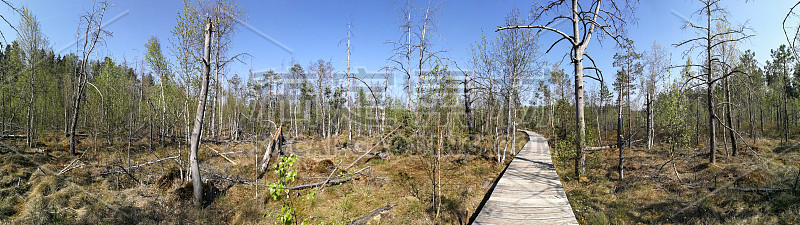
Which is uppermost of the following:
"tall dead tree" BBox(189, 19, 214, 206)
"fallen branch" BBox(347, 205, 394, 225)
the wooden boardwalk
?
"tall dead tree" BBox(189, 19, 214, 206)

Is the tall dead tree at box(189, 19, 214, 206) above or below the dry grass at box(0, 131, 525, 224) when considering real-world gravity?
above

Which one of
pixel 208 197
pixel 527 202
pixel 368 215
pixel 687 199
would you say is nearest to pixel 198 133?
pixel 208 197

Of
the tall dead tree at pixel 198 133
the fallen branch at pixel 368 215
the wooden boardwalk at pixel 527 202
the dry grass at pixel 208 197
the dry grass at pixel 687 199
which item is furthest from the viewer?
the tall dead tree at pixel 198 133

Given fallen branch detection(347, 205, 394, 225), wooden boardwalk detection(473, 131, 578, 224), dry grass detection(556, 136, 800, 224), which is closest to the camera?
dry grass detection(556, 136, 800, 224)

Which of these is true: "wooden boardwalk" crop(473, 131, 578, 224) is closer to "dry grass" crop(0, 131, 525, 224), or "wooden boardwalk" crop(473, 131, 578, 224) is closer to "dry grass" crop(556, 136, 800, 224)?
"dry grass" crop(556, 136, 800, 224)

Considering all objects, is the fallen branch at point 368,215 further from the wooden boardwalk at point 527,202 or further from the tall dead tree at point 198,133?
the tall dead tree at point 198,133

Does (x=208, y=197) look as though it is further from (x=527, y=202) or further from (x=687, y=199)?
(x=687, y=199)

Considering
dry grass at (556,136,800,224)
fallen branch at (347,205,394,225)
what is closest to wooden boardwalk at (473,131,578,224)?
dry grass at (556,136,800,224)

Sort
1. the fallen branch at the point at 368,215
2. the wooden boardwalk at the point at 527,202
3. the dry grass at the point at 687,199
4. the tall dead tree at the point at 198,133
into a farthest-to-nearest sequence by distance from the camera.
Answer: the tall dead tree at the point at 198,133
the fallen branch at the point at 368,215
the wooden boardwalk at the point at 527,202
the dry grass at the point at 687,199

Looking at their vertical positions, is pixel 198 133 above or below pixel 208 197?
above

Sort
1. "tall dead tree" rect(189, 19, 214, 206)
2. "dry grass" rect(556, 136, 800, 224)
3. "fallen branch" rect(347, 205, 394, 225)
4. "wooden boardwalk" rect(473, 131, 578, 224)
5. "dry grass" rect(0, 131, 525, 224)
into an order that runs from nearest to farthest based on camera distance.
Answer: "dry grass" rect(556, 136, 800, 224), "wooden boardwalk" rect(473, 131, 578, 224), "fallen branch" rect(347, 205, 394, 225), "dry grass" rect(0, 131, 525, 224), "tall dead tree" rect(189, 19, 214, 206)

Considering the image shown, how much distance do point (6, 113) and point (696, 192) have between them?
84.8 feet

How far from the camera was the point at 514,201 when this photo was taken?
5.48 meters

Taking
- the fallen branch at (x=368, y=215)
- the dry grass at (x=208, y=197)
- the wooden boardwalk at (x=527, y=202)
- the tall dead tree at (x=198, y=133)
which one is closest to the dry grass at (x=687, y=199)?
the wooden boardwalk at (x=527, y=202)
